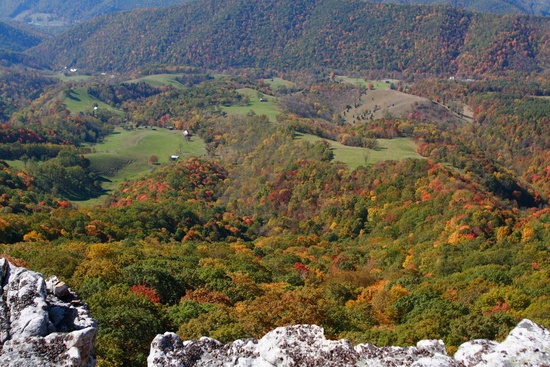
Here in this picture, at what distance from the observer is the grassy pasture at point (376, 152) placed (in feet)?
379

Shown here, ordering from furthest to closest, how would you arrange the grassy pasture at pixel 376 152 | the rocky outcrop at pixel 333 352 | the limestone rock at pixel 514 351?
the grassy pasture at pixel 376 152 → the rocky outcrop at pixel 333 352 → the limestone rock at pixel 514 351

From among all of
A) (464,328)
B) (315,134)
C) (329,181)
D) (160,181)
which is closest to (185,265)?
(464,328)

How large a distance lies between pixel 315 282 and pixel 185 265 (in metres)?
13.9

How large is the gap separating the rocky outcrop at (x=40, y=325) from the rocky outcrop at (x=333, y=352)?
2091 millimetres

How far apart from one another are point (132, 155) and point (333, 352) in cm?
17135

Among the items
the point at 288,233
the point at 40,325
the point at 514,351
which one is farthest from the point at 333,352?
the point at 288,233

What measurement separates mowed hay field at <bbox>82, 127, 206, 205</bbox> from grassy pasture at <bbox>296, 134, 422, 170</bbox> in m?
53.5

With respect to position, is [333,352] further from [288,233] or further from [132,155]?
[132,155]

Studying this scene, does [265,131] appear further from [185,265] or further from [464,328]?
[464,328]

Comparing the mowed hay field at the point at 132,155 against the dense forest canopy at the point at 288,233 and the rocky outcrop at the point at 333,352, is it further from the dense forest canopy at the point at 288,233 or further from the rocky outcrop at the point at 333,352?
the rocky outcrop at the point at 333,352

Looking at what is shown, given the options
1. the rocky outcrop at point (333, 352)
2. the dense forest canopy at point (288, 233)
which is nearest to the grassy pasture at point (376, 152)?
the dense forest canopy at point (288, 233)

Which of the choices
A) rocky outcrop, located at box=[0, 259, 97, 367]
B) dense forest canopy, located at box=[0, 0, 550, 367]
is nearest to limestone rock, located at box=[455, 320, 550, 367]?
rocky outcrop, located at box=[0, 259, 97, 367]

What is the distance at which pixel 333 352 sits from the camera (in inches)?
537

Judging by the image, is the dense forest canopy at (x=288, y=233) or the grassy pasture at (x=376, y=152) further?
the grassy pasture at (x=376, y=152)
